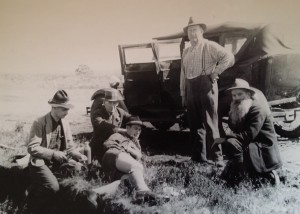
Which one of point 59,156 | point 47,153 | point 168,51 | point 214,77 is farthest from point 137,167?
point 168,51

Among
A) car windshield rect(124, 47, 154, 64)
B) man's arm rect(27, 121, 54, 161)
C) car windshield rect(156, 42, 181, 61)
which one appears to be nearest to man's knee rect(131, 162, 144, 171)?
man's arm rect(27, 121, 54, 161)

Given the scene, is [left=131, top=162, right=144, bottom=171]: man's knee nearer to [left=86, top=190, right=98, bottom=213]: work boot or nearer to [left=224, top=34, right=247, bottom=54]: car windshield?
[left=86, top=190, right=98, bottom=213]: work boot

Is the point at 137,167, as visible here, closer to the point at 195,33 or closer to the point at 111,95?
the point at 111,95

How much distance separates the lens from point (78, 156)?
2.97 meters

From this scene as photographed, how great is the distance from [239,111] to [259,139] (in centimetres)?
27

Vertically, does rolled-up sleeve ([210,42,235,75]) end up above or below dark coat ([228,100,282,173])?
above

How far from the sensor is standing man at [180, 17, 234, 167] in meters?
2.93

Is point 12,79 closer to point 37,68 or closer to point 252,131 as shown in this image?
point 37,68

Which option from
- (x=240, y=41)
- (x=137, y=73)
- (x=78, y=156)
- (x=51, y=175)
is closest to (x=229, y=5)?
(x=240, y=41)

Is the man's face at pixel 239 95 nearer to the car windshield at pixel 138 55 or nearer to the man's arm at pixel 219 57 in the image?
the man's arm at pixel 219 57

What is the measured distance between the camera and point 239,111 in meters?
2.71

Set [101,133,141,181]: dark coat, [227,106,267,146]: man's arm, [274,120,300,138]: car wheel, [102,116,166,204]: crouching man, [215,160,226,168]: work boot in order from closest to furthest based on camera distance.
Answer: [227,106,267,146]: man's arm < [102,116,166,204]: crouching man < [101,133,141,181]: dark coat < [215,160,226,168]: work boot < [274,120,300,138]: car wheel

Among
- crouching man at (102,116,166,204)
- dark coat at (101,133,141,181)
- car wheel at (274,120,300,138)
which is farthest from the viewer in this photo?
car wheel at (274,120,300,138)

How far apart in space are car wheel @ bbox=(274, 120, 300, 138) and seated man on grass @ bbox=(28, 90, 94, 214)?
1.84 metres
